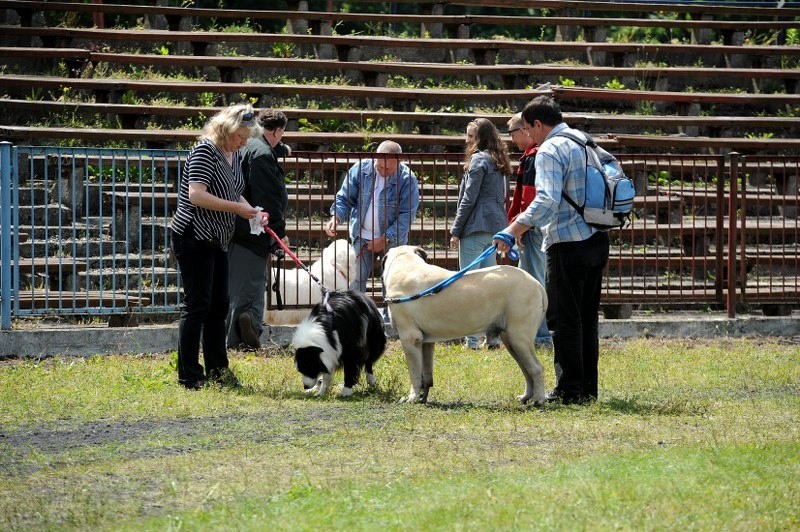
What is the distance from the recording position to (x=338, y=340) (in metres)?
8.16

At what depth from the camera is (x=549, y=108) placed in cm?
788

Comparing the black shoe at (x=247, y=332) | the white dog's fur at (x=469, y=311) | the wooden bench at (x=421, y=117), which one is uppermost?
the wooden bench at (x=421, y=117)

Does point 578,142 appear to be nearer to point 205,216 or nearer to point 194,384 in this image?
point 205,216

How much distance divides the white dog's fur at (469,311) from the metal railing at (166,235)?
10.4 feet

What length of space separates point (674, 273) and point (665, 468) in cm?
850

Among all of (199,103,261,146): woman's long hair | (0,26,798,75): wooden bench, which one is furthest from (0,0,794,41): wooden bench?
(199,103,261,146): woman's long hair

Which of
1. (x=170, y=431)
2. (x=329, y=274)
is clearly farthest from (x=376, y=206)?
(x=170, y=431)

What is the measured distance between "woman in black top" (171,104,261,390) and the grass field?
36 centimetres

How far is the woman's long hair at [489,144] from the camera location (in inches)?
405

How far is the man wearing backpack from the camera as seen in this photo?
765cm

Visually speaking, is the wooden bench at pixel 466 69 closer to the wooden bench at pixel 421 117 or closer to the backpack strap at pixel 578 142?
the wooden bench at pixel 421 117

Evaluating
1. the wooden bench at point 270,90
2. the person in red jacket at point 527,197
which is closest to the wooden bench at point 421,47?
the wooden bench at point 270,90

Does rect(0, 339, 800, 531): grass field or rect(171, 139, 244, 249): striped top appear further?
rect(171, 139, 244, 249): striped top

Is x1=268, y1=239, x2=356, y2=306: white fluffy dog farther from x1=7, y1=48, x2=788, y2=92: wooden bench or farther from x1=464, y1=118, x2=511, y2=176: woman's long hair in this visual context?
x1=7, y1=48, x2=788, y2=92: wooden bench
